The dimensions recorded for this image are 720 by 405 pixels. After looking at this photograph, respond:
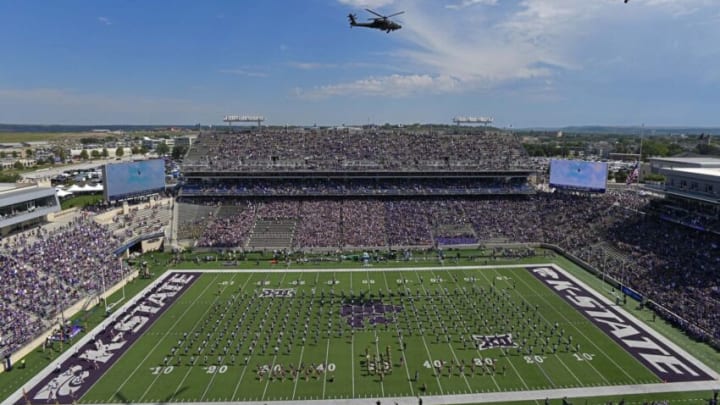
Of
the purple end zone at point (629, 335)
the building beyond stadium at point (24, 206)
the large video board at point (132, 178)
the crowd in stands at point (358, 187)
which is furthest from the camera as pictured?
the crowd in stands at point (358, 187)

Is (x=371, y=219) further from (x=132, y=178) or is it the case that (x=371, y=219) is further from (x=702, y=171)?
(x=702, y=171)

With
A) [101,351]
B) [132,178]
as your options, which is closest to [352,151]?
[132,178]

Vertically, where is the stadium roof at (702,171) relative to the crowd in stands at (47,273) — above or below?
above

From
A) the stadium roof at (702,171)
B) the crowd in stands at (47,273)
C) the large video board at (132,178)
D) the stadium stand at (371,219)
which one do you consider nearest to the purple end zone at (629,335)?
the stadium stand at (371,219)

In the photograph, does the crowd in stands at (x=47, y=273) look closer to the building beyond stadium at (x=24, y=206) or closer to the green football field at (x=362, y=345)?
the building beyond stadium at (x=24, y=206)

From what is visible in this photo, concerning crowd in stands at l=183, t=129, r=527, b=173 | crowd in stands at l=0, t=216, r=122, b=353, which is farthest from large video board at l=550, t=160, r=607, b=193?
crowd in stands at l=0, t=216, r=122, b=353

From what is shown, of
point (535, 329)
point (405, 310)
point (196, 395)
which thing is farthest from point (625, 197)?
point (196, 395)

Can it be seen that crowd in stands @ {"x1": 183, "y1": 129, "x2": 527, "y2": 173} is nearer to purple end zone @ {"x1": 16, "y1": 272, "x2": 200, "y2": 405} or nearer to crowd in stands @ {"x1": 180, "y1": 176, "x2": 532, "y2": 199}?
crowd in stands @ {"x1": 180, "y1": 176, "x2": 532, "y2": 199}
